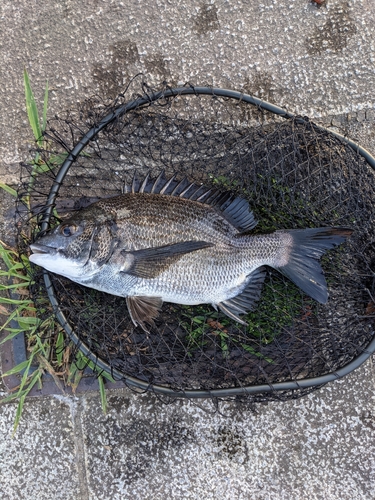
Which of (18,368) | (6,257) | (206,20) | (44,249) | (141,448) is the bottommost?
(141,448)

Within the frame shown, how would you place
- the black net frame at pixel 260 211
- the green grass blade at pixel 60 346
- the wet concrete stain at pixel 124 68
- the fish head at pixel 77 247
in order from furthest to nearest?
the wet concrete stain at pixel 124 68
the green grass blade at pixel 60 346
the black net frame at pixel 260 211
the fish head at pixel 77 247

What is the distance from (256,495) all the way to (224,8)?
3059 mm

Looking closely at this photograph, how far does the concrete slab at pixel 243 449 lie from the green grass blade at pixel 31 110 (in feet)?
5.51

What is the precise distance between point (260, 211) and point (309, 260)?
1.36ft

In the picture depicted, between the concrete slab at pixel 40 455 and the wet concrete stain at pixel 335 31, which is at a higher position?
the wet concrete stain at pixel 335 31

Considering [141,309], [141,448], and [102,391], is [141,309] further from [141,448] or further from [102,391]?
[141,448]

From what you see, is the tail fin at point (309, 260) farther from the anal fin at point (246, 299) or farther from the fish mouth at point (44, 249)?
the fish mouth at point (44, 249)

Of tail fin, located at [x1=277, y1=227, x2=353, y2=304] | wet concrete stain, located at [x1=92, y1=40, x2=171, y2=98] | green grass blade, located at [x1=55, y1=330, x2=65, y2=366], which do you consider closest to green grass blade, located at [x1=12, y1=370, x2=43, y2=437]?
green grass blade, located at [x1=55, y1=330, x2=65, y2=366]

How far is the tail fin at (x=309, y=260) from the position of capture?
2.20 m

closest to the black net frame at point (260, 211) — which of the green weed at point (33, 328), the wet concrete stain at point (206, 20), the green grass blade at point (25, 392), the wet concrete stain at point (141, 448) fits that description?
the green weed at point (33, 328)

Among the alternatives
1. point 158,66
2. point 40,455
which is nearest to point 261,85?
point 158,66

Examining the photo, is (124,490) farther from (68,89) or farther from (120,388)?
(68,89)

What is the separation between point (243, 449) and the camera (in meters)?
2.59

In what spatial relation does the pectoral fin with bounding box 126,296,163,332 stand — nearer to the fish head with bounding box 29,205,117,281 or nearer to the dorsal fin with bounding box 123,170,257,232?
the fish head with bounding box 29,205,117,281
